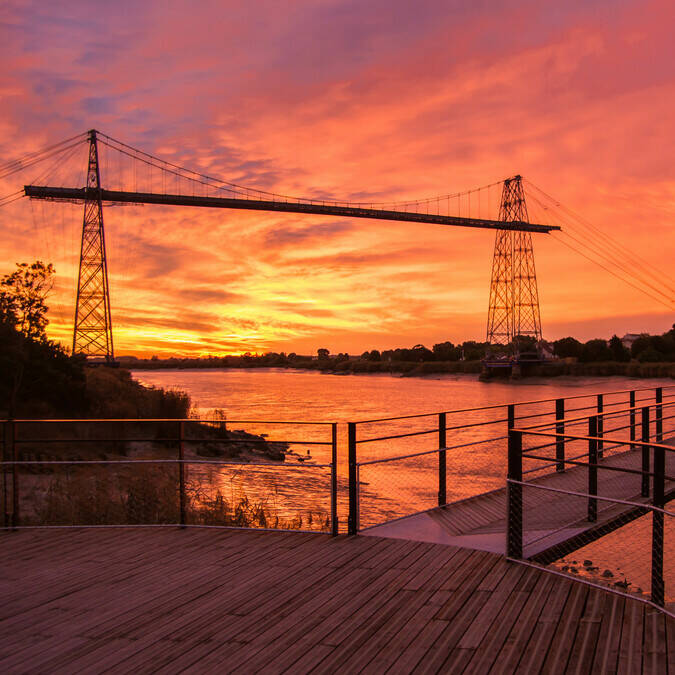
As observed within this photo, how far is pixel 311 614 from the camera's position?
3463 mm

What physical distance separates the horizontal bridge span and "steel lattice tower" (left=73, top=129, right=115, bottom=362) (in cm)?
416

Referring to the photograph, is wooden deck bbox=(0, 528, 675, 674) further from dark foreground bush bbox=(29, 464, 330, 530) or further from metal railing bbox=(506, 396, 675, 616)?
dark foreground bush bbox=(29, 464, 330, 530)

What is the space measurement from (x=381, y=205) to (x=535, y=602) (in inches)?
2593

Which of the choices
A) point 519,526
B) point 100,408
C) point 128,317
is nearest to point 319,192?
point 128,317

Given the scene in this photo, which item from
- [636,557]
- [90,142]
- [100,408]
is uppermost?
[90,142]

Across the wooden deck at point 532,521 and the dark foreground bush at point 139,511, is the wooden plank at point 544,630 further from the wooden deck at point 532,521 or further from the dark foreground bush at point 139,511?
the dark foreground bush at point 139,511

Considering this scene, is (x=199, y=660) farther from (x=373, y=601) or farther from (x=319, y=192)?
(x=319, y=192)

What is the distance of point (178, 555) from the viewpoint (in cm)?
465

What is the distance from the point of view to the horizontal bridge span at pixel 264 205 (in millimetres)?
43500

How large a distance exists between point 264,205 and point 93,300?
1054 inches

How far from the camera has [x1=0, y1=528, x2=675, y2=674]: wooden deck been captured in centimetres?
292

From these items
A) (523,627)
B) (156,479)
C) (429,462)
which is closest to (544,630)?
(523,627)

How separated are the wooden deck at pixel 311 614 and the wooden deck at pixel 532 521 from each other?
35 centimetres

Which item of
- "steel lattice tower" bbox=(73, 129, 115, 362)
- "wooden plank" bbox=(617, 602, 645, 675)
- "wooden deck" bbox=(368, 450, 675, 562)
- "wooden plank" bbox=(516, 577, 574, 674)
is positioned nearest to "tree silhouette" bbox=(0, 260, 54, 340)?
"steel lattice tower" bbox=(73, 129, 115, 362)
